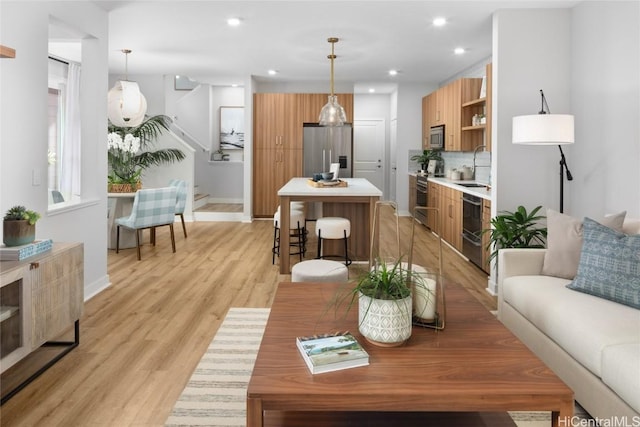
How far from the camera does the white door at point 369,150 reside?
36.0ft

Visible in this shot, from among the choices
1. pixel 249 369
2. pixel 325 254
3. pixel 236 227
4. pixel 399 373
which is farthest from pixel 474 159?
pixel 399 373

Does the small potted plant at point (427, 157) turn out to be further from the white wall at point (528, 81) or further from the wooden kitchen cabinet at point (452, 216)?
the white wall at point (528, 81)

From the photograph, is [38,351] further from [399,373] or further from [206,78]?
[206,78]

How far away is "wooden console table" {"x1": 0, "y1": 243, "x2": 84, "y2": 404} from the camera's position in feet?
7.45

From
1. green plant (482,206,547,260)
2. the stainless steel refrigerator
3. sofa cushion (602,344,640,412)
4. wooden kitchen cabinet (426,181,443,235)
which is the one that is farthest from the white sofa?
the stainless steel refrigerator

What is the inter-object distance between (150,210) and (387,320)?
448 centimetres

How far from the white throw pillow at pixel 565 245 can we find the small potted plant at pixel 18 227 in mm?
3104

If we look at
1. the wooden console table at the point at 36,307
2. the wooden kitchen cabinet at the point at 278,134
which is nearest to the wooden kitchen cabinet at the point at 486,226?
the wooden console table at the point at 36,307

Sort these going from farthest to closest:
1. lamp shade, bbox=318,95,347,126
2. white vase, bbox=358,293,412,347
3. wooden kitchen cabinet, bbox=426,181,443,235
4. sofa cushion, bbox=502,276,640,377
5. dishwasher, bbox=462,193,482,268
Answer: wooden kitchen cabinet, bbox=426,181,443,235, lamp shade, bbox=318,95,347,126, dishwasher, bbox=462,193,482,268, sofa cushion, bbox=502,276,640,377, white vase, bbox=358,293,412,347

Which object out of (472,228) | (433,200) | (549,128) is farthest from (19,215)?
(433,200)

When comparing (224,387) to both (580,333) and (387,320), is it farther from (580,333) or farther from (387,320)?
(580,333)

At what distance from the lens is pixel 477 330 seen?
192 centimetres

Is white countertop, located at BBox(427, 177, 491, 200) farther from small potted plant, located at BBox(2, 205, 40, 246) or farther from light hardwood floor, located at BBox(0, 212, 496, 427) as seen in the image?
small potted plant, located at BBox(2, 205, 40, 246)

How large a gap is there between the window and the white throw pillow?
15.4 feet
